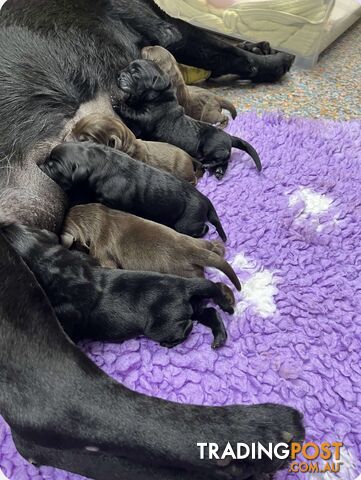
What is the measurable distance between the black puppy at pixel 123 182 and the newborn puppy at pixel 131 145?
0.45 ft

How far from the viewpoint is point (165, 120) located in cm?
184

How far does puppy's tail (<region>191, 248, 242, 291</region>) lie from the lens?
1.36m

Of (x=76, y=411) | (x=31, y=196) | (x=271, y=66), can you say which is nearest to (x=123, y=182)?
(x=31, y=196)

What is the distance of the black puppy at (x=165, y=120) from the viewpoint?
5.94 ft

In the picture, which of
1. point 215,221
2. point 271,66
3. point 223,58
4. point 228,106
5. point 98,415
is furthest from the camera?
point 271,66

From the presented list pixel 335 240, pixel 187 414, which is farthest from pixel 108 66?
pixel 187 414

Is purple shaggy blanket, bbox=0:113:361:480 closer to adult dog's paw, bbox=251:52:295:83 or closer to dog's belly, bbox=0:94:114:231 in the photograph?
dog's belly, bbox=0:94:114:231

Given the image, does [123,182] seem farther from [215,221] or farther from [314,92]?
[314,92]

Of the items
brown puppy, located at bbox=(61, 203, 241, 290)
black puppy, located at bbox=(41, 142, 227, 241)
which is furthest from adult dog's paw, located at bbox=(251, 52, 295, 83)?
brown puppy, located at bbox=(61, 203, 241, 290)

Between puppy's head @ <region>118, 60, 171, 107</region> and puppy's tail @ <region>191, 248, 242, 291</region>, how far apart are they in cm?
69

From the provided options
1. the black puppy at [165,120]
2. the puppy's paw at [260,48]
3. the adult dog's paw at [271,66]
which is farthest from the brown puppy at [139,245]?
the puppy's paw at [260,48]

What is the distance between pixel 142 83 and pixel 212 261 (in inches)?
29.5

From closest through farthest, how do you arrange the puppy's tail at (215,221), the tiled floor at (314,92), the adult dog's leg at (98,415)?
the adult dog's leg at (98,415) → the puppy's tail at (215,221) → the tiled floor at (314,92)

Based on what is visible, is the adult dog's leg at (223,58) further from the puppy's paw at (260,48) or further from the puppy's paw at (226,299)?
the puppy's paw at (226,299)
